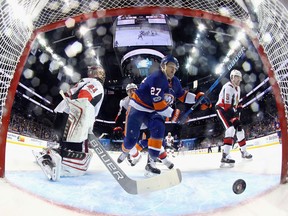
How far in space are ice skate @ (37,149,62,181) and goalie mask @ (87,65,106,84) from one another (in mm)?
430

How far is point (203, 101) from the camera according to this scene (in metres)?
1.28

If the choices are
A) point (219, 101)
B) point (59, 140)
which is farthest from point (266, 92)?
point (59, 140)

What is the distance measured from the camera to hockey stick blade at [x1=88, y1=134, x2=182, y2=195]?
1.07 m

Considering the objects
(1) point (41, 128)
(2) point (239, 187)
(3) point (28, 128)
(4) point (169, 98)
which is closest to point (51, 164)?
(1) point (41, 128)

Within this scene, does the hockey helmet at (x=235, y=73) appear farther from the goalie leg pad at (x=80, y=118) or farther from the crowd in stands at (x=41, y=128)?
the goalie leg pad at (x=80, y=118)

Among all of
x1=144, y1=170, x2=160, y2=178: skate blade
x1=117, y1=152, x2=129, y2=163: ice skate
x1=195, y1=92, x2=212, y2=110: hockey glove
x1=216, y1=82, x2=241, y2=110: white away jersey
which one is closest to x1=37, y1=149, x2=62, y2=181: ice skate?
x1=117, y1=152, x2=129, y2=163: ice skate

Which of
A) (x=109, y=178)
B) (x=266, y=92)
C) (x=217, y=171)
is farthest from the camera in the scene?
(x=266, y=92)

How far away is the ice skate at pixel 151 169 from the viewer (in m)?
1.15

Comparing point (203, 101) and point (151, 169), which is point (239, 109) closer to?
point (203, 101)

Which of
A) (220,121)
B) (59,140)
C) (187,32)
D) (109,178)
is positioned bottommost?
(109,178)

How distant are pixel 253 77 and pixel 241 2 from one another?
15.9 inches

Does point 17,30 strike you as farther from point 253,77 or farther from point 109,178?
point 253,77

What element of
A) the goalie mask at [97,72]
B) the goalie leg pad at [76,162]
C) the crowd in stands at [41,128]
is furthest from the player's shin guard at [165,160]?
the goalie mask at [97,72]

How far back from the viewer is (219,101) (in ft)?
4.32
